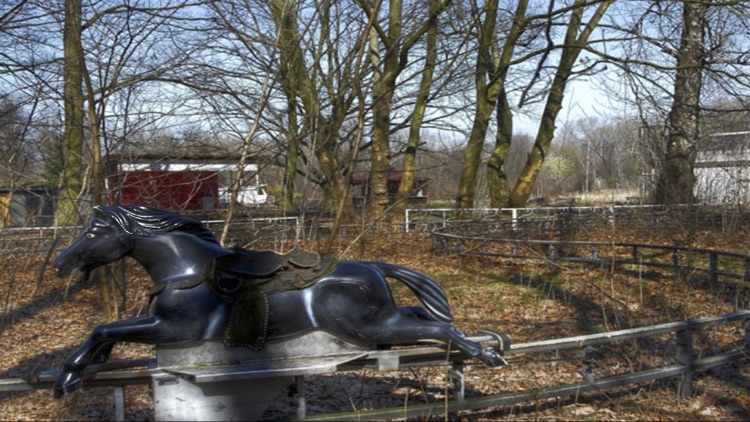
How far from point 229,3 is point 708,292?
820 cm

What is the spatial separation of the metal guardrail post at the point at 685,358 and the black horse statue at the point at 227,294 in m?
2.14

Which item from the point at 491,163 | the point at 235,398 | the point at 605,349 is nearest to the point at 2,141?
the point at 235,398

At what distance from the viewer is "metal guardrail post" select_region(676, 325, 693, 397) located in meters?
6.08

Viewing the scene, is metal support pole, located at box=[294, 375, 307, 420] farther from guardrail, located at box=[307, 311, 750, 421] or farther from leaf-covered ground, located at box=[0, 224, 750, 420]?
leaf-covered ground, located at box=[0, 224, 750, 420]

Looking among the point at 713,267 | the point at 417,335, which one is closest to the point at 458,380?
the point at 417,335

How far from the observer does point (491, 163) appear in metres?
24.8

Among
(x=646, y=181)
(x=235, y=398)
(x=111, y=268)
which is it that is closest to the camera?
(x=235, y=398)

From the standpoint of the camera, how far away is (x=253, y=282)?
15.2 feet

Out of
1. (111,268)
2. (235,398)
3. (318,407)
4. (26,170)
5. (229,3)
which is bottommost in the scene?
(318,407)

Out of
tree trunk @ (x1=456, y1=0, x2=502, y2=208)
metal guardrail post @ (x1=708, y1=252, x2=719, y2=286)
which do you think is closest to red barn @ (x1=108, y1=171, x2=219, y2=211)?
metal guardrail post @ (x1=708, y1=252, x2=719, y2=286)

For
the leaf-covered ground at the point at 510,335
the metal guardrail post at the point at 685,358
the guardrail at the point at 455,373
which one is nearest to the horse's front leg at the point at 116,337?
the guardrail at the point at 455,373

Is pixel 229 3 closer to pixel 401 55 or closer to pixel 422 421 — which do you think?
pixel 422 421

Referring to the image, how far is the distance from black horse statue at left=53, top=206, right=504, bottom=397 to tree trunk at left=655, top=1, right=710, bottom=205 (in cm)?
1120

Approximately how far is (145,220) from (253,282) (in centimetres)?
79
